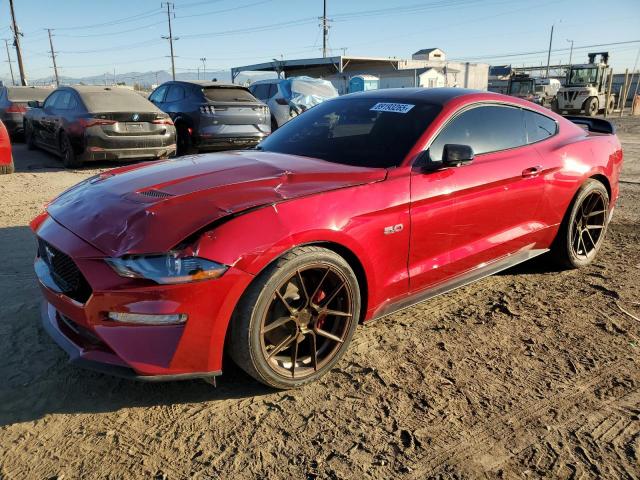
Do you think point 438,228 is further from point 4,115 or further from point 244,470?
point 4,115

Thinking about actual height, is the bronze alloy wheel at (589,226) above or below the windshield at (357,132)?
below

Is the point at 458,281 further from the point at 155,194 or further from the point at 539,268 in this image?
the point at 155,194

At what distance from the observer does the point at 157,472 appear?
2.07m

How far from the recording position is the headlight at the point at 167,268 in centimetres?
219

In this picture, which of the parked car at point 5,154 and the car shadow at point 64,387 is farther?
the parked car at point 5,154

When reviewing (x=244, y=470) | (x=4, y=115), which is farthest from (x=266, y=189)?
(x=4, y=115)

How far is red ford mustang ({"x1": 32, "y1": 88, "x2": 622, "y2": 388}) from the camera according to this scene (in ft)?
7.32

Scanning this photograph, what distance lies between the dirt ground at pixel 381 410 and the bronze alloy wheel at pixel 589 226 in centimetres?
91

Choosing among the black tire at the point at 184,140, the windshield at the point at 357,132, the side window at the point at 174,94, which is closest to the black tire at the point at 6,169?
the black tire at the point at 184,140

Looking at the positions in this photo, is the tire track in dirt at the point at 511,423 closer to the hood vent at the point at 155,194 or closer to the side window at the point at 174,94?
the hood vent at the point at 155,194

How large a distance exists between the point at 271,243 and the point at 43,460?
136 centimetres

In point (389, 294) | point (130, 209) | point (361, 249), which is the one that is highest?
point (130, 209)

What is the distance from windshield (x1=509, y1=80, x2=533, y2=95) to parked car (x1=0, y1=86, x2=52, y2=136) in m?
27.0

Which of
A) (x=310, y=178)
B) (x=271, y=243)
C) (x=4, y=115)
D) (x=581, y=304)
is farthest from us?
(x=4, y=115)
